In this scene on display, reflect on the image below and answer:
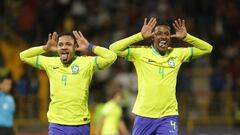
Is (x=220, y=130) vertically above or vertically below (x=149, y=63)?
below

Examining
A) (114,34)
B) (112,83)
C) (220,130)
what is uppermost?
(114,34)

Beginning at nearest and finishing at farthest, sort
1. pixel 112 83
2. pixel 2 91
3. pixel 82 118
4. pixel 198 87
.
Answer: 1. pixel 82 118
2. pixel 2 91
3. pixel 112 83
4. pixel 198 87

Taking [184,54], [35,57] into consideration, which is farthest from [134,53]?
[35,57]

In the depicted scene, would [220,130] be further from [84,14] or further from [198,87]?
[84,14]

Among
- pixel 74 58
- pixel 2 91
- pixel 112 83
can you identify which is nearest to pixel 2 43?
pixel 112 83

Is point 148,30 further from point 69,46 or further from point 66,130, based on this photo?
point 66,130

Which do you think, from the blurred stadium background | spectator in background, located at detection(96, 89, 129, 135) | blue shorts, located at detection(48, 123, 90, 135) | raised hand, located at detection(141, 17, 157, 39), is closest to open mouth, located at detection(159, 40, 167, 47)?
raised hand, located at detection(141, 17, 157, 39)

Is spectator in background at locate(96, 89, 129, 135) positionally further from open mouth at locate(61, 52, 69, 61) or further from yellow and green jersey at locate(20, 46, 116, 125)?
open mouth at locate(61, 52, 69, 61)

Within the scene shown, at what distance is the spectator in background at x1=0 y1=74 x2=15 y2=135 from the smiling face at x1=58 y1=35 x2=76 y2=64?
343 centimetres

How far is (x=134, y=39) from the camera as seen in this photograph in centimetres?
1216

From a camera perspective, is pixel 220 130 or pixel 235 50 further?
pixel 235 50

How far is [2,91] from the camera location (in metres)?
15.0

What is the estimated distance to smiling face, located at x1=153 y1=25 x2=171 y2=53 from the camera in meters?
12.1

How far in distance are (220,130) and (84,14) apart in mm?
5935
